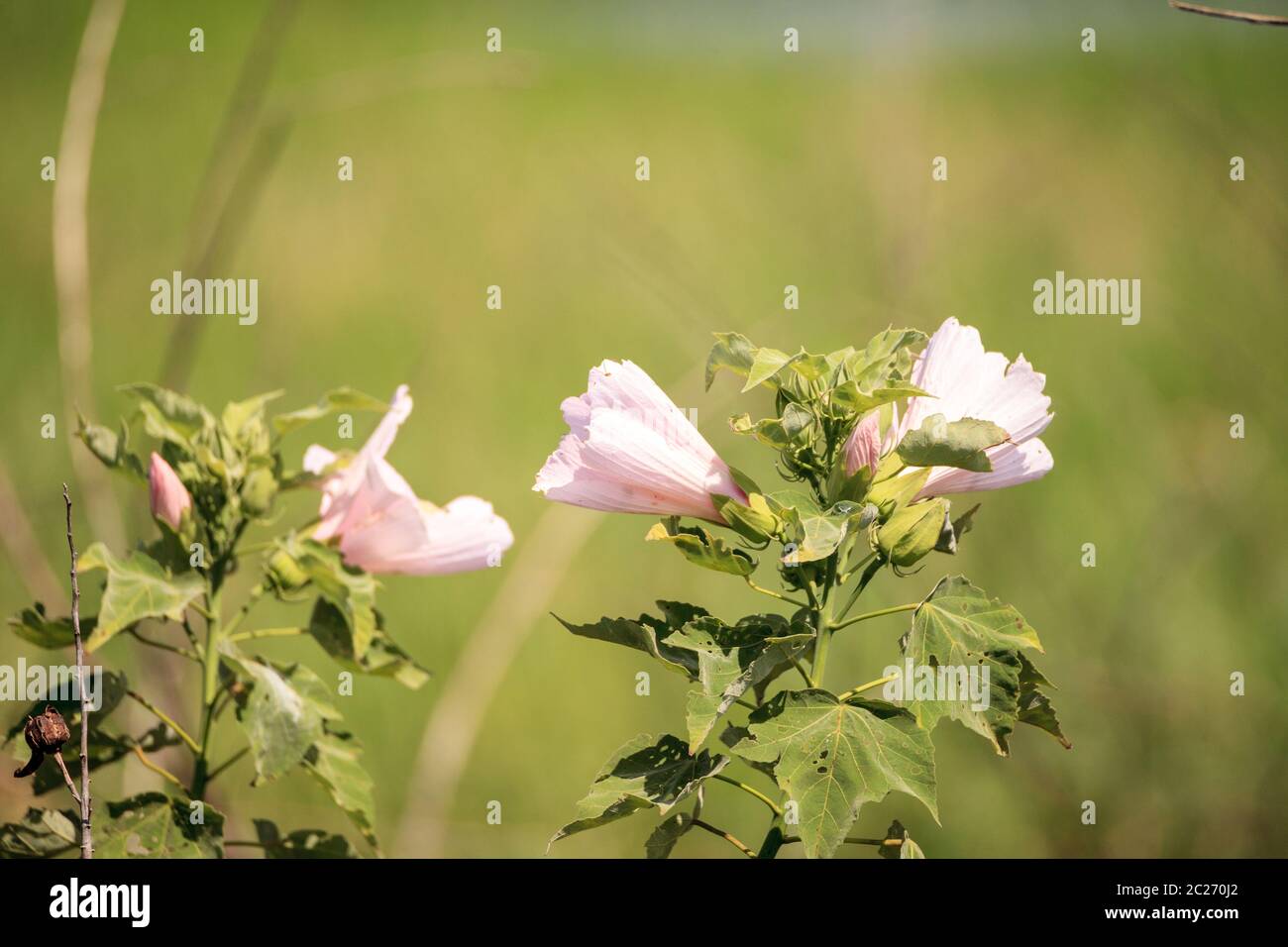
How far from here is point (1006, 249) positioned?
154 inches

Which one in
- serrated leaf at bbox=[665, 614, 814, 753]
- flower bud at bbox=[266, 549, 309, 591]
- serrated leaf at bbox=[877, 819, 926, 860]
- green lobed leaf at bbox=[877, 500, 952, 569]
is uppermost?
flower bud at bbox=[266, 549, 309, 591]

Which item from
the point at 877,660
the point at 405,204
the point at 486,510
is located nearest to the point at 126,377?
the point at 405,204

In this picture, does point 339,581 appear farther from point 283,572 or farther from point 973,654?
point 973,654

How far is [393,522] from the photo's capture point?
1.38m

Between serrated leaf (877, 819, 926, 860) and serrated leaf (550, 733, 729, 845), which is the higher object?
serrated leaf (550, 733, 729, 845)

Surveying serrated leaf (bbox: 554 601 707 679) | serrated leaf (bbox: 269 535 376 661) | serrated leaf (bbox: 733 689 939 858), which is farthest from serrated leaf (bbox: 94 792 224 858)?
serrated leaf (bbox: 733 689 939 858)

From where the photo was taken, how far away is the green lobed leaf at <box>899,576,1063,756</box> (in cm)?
97

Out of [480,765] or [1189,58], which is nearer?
[480,765]

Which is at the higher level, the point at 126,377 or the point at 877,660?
the point at 126,377

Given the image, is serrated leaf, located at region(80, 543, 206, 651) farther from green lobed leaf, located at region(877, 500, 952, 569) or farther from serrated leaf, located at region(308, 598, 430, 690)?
green lobed leaf, located at region(877, 500, 952, 569)

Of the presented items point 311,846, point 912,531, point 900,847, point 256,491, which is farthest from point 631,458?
point 311,846

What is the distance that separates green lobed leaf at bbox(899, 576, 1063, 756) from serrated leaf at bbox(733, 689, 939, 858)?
0.09ft

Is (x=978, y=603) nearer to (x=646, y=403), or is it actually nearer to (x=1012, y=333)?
(x=646, y=403)

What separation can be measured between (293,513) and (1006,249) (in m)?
2.32
